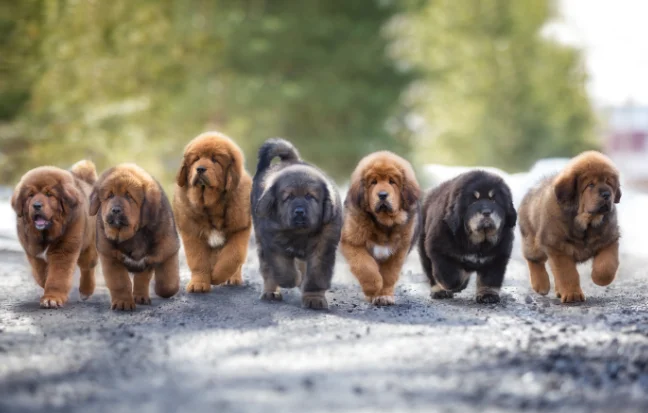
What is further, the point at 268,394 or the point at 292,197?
the point at 292,197

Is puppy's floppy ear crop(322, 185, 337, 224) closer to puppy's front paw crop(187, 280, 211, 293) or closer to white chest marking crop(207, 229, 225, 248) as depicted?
white chest marking crop(207, 229, 225, 248)

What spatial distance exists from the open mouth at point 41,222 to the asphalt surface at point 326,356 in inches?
29.8

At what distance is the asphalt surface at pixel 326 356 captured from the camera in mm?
4906

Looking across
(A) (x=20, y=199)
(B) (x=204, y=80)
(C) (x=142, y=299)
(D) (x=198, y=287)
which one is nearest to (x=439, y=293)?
(D) (x=198, y=287)

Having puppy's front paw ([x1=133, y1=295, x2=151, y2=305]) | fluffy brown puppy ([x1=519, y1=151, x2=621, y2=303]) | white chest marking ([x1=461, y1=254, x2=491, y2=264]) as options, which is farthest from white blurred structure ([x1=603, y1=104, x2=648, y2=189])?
puppy's front paw ([x1=133, y1=295, x2=151, y2=305])

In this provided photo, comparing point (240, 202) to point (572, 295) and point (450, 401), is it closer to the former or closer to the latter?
point (572, 295)

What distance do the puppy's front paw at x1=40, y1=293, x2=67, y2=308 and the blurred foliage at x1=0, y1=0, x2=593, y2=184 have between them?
964 cm

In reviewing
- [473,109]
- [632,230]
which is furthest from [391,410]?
[473,109]

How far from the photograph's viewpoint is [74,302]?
28.5 ft

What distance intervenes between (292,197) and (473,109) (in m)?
23.9

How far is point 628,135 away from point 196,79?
1023 inches

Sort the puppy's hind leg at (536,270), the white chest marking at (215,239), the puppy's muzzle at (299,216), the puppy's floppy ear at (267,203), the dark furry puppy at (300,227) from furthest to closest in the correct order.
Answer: the puppy's hind leg at (536,270)
the white chest marking at (215,239)
the puppy's floppy ear at (267,203)
the dark furry puppy at (300,227)
the puppy's muzzle at (299,216)

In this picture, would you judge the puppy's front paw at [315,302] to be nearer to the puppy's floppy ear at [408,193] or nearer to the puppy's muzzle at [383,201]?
the puppy's muzzle at [383,201]

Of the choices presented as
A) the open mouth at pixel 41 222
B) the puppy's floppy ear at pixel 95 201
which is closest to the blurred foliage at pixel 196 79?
the open mouth at pixel 41 222
